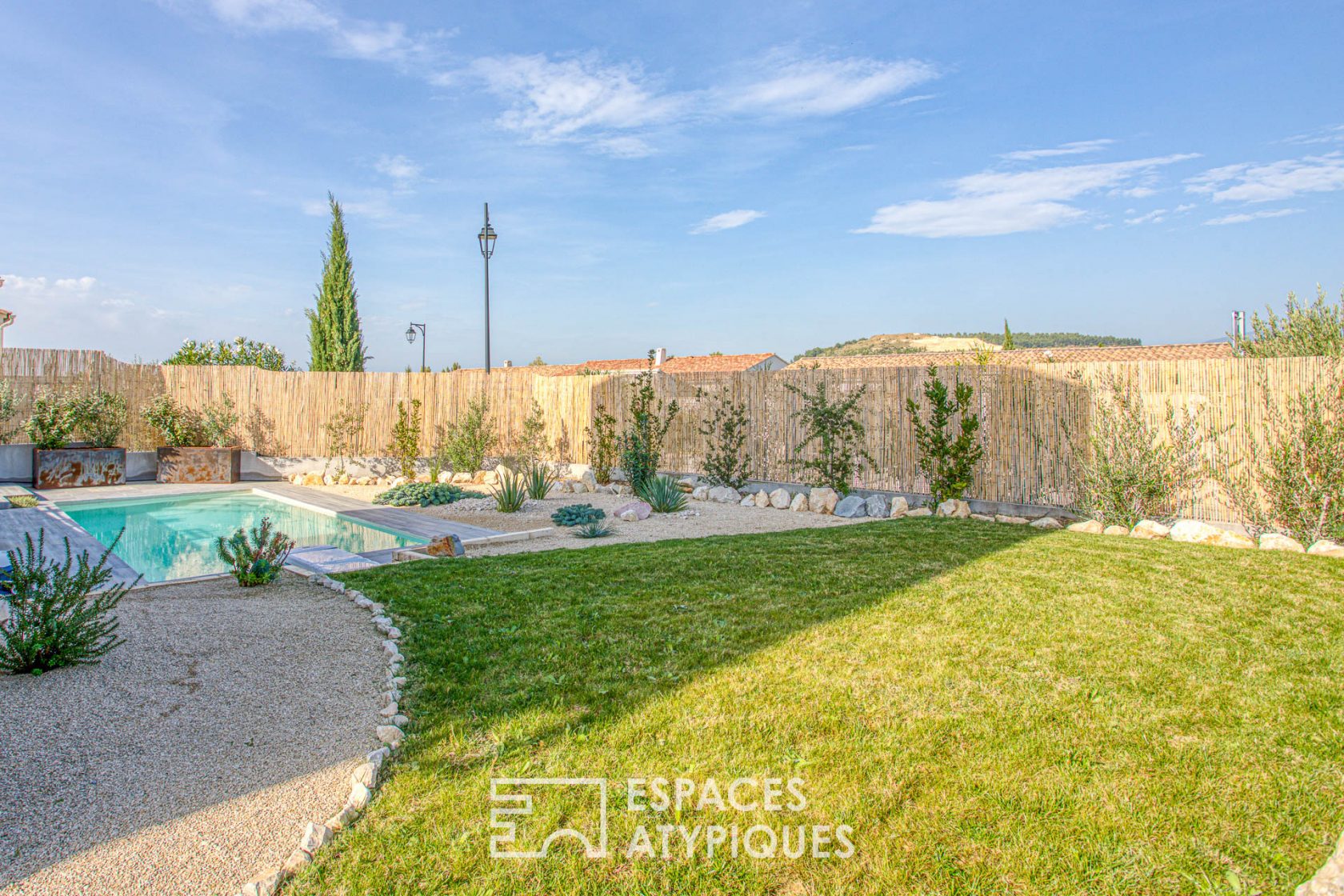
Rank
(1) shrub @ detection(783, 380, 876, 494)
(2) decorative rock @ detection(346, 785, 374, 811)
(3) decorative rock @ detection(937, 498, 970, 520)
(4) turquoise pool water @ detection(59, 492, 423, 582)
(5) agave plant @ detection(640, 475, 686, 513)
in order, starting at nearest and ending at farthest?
(2) decorative rock @ detection(346, 785, 374, 811), (4) turquoise pool water @ detection(59, 492, 423, 582), (3) decorative rock @ detection(937, 498, 970, 520), (5) agave plant @ detection(640, 475, 686, 513), (1) shrub @ detection(783, 380, 876, 494)

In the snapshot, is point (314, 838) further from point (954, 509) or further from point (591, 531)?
point (954, 509)

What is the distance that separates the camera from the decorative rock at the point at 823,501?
9000 millimetres

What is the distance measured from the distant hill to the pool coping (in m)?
36.6

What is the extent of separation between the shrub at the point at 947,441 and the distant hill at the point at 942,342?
35.1m

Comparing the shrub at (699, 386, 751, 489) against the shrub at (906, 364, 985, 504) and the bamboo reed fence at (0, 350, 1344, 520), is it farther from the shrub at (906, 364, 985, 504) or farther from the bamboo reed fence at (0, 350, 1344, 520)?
the shrub at (906, 364, 985, 504)

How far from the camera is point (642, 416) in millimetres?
11273

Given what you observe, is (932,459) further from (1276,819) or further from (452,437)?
(452,437)

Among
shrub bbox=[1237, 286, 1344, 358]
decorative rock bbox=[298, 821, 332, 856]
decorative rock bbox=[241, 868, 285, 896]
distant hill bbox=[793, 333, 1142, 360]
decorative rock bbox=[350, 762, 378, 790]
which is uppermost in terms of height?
distant hill bbox=[793, 333, 1142, 360]

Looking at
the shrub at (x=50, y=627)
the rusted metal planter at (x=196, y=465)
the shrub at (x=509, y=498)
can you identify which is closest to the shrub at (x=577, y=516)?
the shrub at (x=509, y=498)

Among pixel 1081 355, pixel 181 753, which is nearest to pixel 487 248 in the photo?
pixel 181 753

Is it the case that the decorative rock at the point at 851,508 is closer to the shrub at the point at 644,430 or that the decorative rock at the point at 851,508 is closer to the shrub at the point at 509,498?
the shrub at the point at 644,430

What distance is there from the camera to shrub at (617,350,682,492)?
1100 cm

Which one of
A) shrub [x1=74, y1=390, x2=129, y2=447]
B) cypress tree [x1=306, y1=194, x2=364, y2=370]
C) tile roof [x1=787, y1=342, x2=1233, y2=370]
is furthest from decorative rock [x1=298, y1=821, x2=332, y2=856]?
tile roof [x1=787, y1=342, x2=1233, y2=370]

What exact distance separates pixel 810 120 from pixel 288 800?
45.9 feet
